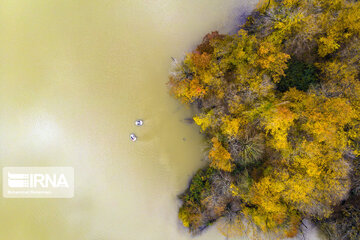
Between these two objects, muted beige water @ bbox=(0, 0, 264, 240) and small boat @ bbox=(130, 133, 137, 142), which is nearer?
small boat @ bbox=(130, 133, 137, 142)

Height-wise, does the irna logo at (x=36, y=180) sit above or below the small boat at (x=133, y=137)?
below

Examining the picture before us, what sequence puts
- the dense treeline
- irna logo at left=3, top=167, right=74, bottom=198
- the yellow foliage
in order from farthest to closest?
irna logo at left=3, top=167, right=74, bottom=198
the yellow foliage
the dense treeline

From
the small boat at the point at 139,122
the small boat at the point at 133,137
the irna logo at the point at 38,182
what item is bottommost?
the irna logo at the point at 38,182

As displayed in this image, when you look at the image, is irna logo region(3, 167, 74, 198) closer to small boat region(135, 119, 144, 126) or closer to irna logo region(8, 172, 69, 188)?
irna logo region(8, 172, 69, 188)

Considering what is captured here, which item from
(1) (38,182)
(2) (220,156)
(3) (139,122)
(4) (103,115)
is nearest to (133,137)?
(3) (139,122)

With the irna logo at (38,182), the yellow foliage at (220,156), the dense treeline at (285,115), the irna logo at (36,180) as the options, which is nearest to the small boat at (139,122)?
the dense treeline at (285,115)

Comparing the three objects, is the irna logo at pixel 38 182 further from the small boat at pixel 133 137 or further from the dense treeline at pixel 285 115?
the dense treeline at pixel 285 115

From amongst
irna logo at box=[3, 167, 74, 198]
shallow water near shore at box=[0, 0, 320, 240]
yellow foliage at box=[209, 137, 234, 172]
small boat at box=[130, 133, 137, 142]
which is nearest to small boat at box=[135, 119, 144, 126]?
shallow water near shore at box=[0, 0, 320, 240]
